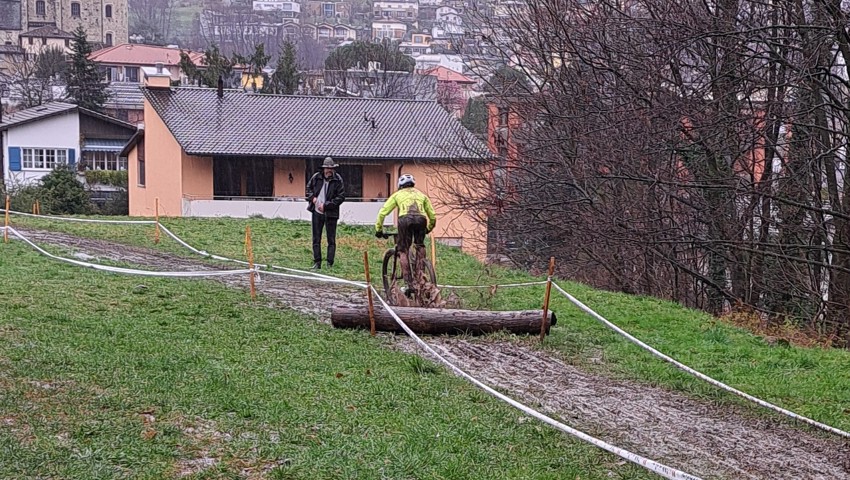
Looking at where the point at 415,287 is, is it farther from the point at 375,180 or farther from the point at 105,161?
the point at 105,161

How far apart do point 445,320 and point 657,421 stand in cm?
336

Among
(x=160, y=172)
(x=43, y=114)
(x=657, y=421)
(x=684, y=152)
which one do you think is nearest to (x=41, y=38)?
(x=43, y=114)

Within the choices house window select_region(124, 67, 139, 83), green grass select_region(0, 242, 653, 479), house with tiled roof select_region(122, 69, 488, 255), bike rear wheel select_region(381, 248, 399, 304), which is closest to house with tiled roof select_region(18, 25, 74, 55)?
house window select_region(124, 67, 139, 83)

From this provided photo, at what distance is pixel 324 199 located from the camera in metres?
16.4

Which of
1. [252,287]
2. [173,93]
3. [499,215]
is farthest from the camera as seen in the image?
[173,93]

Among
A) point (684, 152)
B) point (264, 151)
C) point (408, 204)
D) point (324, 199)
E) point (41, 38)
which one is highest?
point (41, 38)

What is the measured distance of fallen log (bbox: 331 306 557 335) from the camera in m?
10.3

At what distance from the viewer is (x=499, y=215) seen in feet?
74.0

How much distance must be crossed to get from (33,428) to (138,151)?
1527 inches

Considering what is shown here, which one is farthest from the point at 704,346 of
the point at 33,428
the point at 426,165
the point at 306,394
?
the point at 426,165

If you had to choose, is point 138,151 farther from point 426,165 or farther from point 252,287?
point 252,287

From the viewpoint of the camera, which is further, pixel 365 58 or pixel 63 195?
pixel 365 58

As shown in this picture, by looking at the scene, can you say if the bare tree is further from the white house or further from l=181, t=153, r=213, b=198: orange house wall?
the white house

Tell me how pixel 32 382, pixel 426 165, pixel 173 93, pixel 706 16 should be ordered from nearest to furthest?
pixel 32 382 < pixel 706 16 < pixel 426 165 < pixel 173 93
